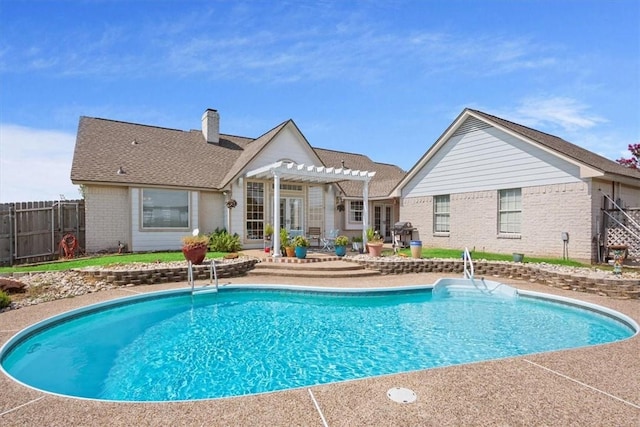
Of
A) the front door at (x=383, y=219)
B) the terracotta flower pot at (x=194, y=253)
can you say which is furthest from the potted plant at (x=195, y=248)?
the front door at (x=383, y=219)

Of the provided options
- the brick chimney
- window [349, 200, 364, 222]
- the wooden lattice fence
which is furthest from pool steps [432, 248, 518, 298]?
the brick chimney

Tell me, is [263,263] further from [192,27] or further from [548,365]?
[548,365]

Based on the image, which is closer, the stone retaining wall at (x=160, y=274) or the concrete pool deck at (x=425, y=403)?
the concrete pool deck at (x=425, y=403)

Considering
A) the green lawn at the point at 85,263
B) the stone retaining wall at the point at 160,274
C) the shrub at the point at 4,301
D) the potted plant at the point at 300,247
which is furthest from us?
the potted plant at the point at 300,247

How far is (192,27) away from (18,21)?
455 centimetres

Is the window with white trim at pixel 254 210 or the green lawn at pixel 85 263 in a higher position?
the window with white trim at pixel 254 210

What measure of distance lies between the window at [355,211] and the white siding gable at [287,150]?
3.73m

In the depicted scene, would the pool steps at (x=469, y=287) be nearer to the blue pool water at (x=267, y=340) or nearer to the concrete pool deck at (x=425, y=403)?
the blue pool water at (x=267, y=340)

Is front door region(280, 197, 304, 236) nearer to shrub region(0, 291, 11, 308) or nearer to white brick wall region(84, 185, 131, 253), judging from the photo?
white brick wall region(84, 185, 131, 253)

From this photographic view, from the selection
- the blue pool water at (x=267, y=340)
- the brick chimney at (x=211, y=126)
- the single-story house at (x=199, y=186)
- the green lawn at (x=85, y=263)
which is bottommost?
the blue pool water at (x=267, y=340)

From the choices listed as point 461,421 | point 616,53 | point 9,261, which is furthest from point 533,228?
point 9,261

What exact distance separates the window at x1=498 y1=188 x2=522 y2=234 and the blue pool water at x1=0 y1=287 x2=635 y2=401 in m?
6.39

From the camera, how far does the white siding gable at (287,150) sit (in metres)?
18.0

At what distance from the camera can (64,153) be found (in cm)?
1872
